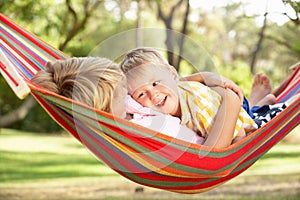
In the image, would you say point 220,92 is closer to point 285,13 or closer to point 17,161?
point 285,13

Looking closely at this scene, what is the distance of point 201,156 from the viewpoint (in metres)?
1.98

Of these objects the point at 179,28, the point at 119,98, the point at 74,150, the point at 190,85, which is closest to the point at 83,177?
the point at 74,150

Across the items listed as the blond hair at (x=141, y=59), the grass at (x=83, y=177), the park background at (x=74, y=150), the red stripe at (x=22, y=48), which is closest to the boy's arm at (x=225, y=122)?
the park background at (x=74, y=150)

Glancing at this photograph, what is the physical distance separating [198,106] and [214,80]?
0.15 meters

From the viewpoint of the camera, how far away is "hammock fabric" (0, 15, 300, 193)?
72.6 inches

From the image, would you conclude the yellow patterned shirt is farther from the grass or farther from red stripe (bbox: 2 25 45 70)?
the grass

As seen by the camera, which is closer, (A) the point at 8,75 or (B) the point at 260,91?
(A) the point at 8,75

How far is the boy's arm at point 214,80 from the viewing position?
2125 millimetres

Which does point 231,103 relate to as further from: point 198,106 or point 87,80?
point 87,80

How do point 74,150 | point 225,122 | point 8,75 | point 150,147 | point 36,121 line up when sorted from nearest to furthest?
point 8,75, point 150,147, point 225,122, point 74,150, point 36,121

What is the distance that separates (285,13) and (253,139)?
4.26 feet

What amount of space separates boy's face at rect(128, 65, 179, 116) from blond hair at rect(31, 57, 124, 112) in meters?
0.16

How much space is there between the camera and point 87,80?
1.80 metres

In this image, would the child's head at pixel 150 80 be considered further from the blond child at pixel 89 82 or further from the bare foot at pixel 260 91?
the bare foot at pixel 260 91
